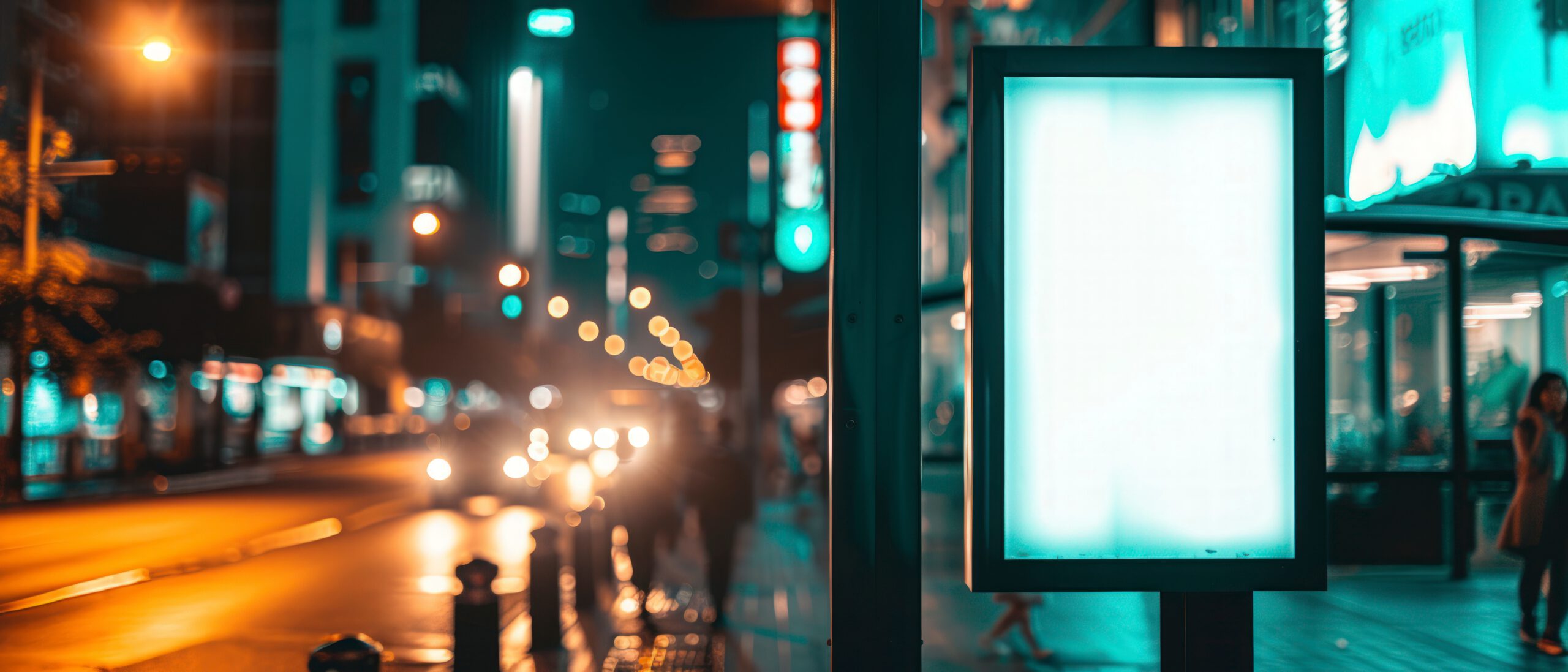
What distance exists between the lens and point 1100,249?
3.44m

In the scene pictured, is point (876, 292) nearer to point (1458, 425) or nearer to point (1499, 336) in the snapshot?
point (1458, 425)

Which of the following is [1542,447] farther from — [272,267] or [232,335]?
[272,267]

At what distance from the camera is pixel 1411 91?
1111 centimetres

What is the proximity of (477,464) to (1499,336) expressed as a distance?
17.0 metres

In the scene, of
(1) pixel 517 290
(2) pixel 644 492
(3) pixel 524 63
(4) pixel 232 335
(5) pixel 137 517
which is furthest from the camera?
(3) pixel 524 63

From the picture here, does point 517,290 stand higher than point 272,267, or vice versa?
point 272,267

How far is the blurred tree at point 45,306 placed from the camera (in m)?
23.2

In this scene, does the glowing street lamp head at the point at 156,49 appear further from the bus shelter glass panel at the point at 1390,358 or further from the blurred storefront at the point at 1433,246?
the bus shelter glass panel at the point at 1390,358

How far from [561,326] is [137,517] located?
2224 centimetres

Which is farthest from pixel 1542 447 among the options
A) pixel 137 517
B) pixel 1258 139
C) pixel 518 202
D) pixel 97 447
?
pixel 518 202

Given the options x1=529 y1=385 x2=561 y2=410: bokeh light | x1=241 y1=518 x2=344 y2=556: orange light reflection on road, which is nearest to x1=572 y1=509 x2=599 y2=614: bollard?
x1=241 y1=518 x2=344 y2=556: orange light reflection on road

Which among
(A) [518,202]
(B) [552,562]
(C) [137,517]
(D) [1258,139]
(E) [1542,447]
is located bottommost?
(C) [137,517]

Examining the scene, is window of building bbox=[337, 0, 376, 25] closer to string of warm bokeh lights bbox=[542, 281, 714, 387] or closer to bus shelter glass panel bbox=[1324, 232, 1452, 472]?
string of warm bokeh lights bbox=[542, 281, 714, 387]

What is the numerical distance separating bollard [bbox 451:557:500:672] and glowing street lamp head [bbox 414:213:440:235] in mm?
16929
